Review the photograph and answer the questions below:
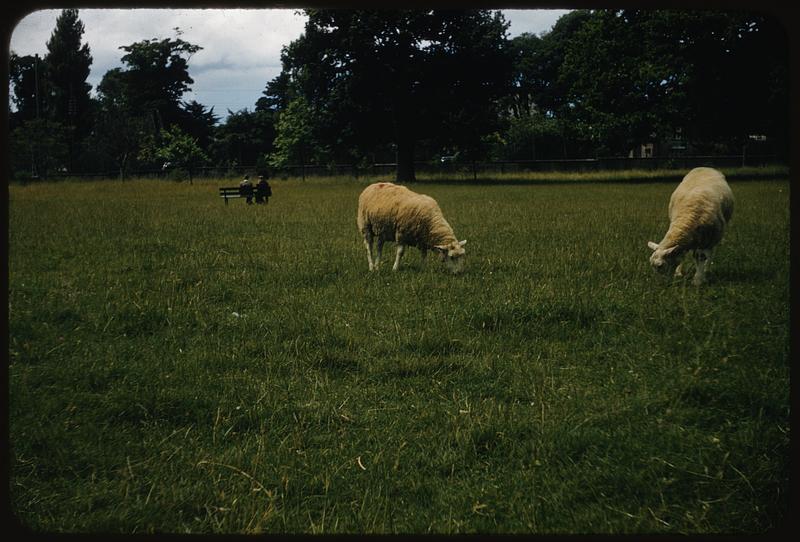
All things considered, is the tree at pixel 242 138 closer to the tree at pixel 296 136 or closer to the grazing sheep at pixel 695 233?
the tree at pixel 296 136

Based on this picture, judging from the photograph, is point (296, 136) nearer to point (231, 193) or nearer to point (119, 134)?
point (231, 193)

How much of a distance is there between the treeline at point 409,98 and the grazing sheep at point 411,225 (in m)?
2.66

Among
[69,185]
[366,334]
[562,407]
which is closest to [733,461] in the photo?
[562,407]

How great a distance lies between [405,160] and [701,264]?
29.3m

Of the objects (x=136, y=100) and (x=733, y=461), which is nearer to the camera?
(x=733, y=461)

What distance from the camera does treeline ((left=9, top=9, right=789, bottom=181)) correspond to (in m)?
6.72

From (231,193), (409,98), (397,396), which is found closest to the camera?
(397,396)

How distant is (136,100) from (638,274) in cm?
910

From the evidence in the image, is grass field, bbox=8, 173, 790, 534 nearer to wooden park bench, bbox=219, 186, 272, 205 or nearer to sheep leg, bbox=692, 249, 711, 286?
sheep leg, bbox=692, 249, 711, 286

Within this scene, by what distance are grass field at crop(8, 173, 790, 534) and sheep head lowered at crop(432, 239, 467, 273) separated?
339mm

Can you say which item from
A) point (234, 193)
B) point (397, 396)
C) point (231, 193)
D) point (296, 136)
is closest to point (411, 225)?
point (397, 396)

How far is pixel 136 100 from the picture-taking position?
447 inches

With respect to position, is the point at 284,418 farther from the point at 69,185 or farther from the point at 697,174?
the point at 69,185

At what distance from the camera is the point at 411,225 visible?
10695 millimetres
